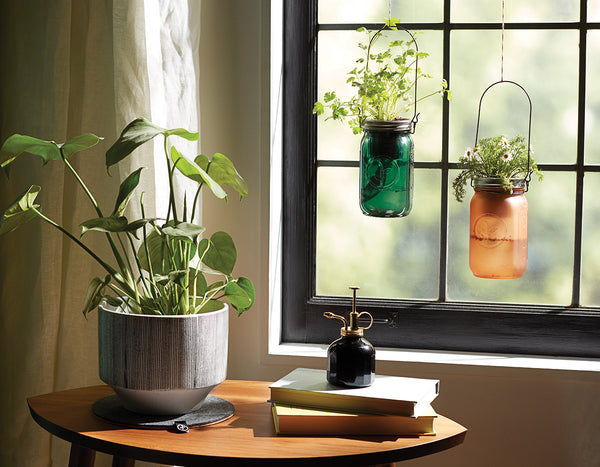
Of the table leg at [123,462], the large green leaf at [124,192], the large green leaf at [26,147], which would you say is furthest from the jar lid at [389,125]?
the table leg at [123,462]

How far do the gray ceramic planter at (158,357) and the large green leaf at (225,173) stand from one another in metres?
0.24

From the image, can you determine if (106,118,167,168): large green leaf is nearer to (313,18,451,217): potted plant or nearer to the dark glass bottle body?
the dark glass bottle body

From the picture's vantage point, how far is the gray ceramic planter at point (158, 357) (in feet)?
3.68

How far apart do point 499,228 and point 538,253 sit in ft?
0.72

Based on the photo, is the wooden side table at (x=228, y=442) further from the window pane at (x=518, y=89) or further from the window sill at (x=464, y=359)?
the window pane at (x=518, y=89)

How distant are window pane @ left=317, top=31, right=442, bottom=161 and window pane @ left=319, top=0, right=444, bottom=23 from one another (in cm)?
4

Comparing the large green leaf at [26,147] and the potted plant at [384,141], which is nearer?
the large green leaf at [26,147]

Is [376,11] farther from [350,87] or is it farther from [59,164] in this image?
[59,164]

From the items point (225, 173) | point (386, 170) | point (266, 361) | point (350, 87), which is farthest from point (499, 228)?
point (225, 173)

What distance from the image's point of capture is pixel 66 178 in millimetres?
1454

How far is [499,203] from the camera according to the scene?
1.69 m

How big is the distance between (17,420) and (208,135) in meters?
0.78

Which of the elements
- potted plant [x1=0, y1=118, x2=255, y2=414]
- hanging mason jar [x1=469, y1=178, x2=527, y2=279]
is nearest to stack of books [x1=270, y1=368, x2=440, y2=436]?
potted plant [x1=0, y1=118, x2=255, y2=414]

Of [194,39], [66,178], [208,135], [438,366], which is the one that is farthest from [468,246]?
[66,178]
